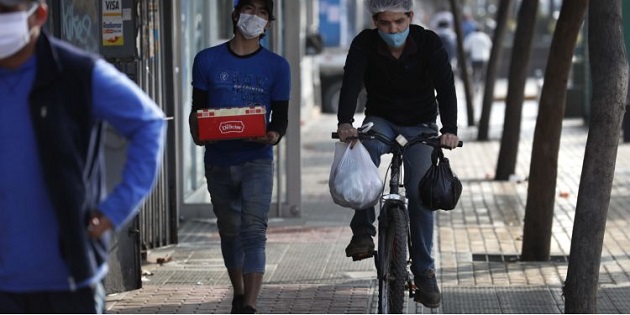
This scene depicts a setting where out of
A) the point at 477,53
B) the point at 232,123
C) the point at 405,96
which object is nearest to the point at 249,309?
the point at 232,123

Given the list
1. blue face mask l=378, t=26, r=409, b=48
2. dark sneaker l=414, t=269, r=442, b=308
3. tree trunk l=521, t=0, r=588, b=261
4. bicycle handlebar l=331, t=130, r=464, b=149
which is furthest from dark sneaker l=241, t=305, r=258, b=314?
tree trunk l=521, t=0, r=588, b=261

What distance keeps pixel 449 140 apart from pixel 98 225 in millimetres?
2960

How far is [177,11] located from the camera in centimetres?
1206

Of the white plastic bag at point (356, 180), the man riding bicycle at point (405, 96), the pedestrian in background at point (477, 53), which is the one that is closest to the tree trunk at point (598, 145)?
the man riding bicycle at point (405, 96)

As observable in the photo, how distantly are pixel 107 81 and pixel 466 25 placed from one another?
35.3 m

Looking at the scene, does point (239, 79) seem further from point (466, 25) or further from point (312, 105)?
point (466, 25)

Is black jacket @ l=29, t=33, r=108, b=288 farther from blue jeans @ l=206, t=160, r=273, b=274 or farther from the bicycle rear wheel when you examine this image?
blue jeans @ l=206, t=160, r=273, b=274

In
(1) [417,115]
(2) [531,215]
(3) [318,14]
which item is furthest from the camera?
(3) [318,14]

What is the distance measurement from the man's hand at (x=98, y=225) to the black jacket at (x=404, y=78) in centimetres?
289

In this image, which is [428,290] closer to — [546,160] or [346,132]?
[346,132]

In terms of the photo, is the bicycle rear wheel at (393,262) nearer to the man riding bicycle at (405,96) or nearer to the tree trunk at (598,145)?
the man riding bicycle at (405,96)

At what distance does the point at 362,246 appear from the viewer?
717cm

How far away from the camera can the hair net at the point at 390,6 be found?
23.0 feet

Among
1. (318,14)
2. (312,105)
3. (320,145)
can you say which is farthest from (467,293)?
(318,14)
